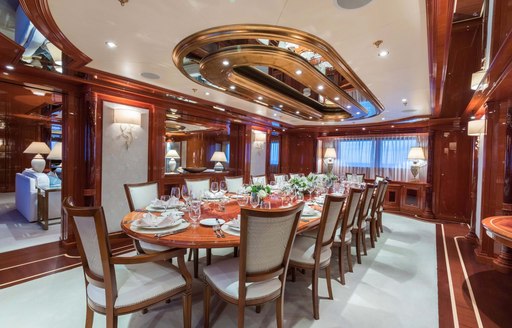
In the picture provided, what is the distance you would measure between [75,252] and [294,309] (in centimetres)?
297

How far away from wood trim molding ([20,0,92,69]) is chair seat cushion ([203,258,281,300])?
230cm

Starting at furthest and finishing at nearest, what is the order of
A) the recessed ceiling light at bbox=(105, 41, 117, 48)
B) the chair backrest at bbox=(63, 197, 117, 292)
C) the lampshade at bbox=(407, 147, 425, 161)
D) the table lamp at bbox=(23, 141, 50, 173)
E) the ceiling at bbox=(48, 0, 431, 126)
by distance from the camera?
1. the lampshade at bbox=(407, 147, 425, 161)
2. the table lamp at bbox=(23, 141, 50, 173)
3. the recessed ceiling light at bbox=(105, 41, 117, 48)
4. the ceiling at bbox=(48, 0, 431, 126)
5. the chair backrest at bbox=(63, 197, 117, 292)

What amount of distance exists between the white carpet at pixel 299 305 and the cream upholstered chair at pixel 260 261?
479mm

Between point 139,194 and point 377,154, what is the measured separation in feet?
21.5

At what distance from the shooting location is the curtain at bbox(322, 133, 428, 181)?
6.54 meters

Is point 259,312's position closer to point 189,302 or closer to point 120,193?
point 189,302

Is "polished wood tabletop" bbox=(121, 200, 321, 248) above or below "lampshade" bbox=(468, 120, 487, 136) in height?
below

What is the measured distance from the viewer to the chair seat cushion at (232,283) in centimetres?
157

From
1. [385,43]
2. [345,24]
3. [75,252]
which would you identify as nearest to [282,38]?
[345,24]

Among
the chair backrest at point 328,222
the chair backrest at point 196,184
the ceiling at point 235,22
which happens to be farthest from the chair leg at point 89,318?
the ceiling at point 235,22

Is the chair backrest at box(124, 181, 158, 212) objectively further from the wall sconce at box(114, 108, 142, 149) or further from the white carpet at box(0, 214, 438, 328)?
the wall sconce at box(114, 108, 142, 149)

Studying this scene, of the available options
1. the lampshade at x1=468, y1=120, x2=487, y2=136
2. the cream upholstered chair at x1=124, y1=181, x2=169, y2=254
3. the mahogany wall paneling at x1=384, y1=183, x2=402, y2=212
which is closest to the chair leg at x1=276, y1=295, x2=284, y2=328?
the cream upholstered chair at x1=124, y1=181, x2=169, y2=254

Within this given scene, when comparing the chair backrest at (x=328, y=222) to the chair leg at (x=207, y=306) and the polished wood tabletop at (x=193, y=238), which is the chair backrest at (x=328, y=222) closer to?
the polished wood tabletop at (x=193, y=238)

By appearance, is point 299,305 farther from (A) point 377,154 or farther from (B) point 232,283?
(A) point 377,154
